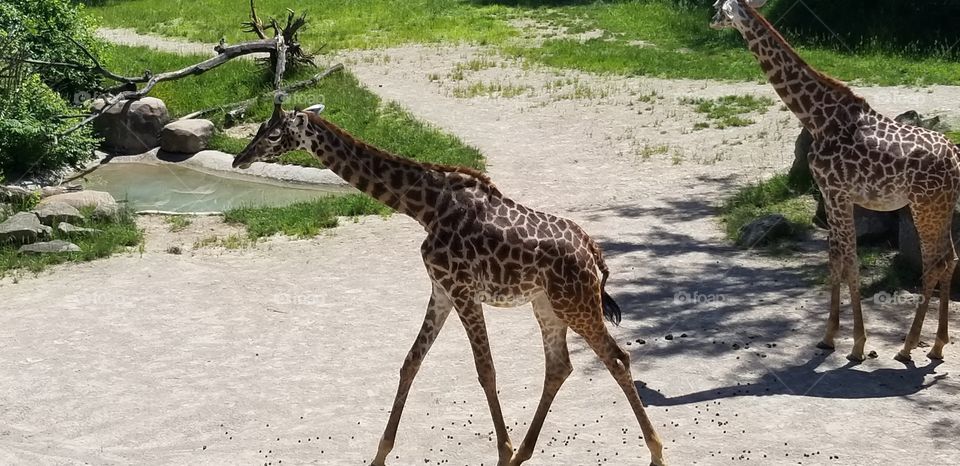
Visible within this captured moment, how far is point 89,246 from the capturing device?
45.5ft

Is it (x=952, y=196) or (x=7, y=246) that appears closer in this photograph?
(x=952, y=196)

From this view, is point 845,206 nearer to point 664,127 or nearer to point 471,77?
point 664,127

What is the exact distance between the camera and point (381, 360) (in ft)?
34.1

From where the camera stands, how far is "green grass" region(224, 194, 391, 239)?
14562 millimetres

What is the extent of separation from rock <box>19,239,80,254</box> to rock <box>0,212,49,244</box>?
24 cm

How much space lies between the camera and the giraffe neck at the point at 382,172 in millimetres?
7785

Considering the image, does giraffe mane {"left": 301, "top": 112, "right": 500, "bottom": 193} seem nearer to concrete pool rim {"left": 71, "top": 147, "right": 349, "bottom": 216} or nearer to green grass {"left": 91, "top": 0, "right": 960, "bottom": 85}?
concrete pool rim {"left": 71, "top": 147, "right": 349, "bottom": 216}

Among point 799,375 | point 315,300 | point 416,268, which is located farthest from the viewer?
point 416,268

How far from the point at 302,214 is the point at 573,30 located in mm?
14610

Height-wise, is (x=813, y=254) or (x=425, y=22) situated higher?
(x=425, y=22)

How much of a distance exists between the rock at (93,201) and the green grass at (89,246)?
11 cm

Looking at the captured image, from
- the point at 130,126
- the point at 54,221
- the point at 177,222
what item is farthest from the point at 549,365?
the point at 130,126

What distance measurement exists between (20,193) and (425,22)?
1666cm

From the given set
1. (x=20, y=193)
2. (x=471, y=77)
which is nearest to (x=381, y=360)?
(x=20, y=193)
